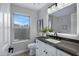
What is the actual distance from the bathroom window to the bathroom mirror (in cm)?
68

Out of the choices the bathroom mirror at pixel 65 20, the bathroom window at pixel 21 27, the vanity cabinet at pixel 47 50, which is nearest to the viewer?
the vanity cabinet at pixel 47 50

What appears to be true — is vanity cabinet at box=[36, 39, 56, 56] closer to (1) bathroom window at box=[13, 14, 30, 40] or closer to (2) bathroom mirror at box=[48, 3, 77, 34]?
(2) bathroom mirror at box=[48, 3, 77, 34]

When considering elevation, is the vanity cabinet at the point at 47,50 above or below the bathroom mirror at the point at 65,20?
A: below

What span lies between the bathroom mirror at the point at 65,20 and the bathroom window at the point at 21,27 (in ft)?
2.22

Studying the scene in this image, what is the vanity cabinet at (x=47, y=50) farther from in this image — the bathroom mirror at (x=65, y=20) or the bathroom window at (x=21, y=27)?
the bathroom window at (x=21, y=27)

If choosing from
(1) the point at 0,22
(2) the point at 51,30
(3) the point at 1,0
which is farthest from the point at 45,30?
(3) the point at 1,0

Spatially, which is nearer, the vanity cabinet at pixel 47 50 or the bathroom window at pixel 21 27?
the vanity cabinet at pixel 47 50

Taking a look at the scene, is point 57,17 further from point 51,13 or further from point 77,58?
point 77,58

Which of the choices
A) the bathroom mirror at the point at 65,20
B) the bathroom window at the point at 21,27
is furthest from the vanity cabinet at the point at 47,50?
the bathroom window at the point at 21,27

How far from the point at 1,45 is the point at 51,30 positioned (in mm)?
1299

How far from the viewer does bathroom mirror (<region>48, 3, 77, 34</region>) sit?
149 centimetres

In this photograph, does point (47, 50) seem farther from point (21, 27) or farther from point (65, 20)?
point (21, 27)

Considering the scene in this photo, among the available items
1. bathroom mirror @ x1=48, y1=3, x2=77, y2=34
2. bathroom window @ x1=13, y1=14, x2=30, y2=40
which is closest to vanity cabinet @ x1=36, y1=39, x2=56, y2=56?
bathroom mirror @ x1=48, y1=3, x2=77, y2=34

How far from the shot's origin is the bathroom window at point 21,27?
76.1 inches
